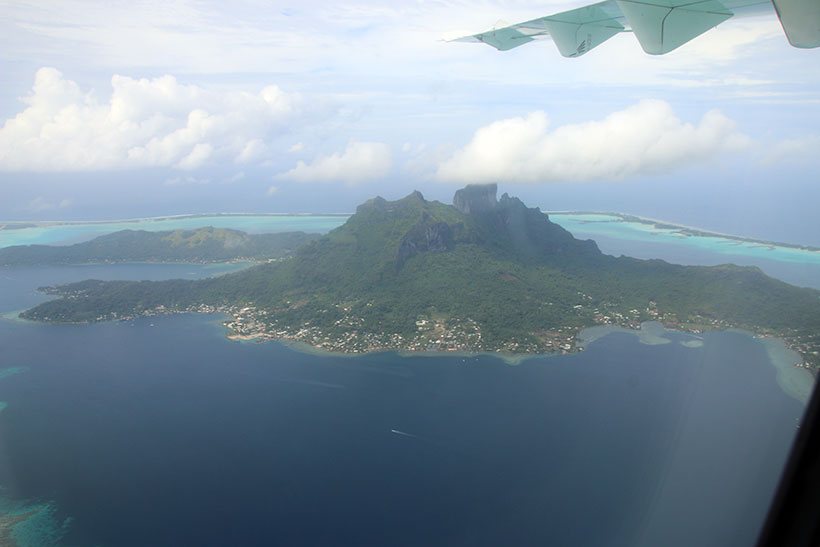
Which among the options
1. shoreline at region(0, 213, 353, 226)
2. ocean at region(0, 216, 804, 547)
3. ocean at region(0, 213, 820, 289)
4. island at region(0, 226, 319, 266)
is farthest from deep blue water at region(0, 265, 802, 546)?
shoreline at region(0, 213, 353, 226)

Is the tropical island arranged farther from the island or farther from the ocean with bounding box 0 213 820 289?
the island

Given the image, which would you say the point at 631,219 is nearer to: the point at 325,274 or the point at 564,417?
the point at 325,274

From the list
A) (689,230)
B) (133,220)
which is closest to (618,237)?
(689,230)

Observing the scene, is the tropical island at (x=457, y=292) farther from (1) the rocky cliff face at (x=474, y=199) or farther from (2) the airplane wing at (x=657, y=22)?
(2) the airplane wing at (x=657, y=22)

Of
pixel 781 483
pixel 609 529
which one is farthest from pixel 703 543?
pixel 781 483

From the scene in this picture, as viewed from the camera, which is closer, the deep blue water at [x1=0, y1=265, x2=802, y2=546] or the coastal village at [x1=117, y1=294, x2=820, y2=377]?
the deep blue water at [x1=0, y1=265, x2=802, y2=546]

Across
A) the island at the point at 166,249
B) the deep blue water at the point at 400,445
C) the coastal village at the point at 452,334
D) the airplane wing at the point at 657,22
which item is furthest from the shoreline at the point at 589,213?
the airplane wing at the point at 657,22
